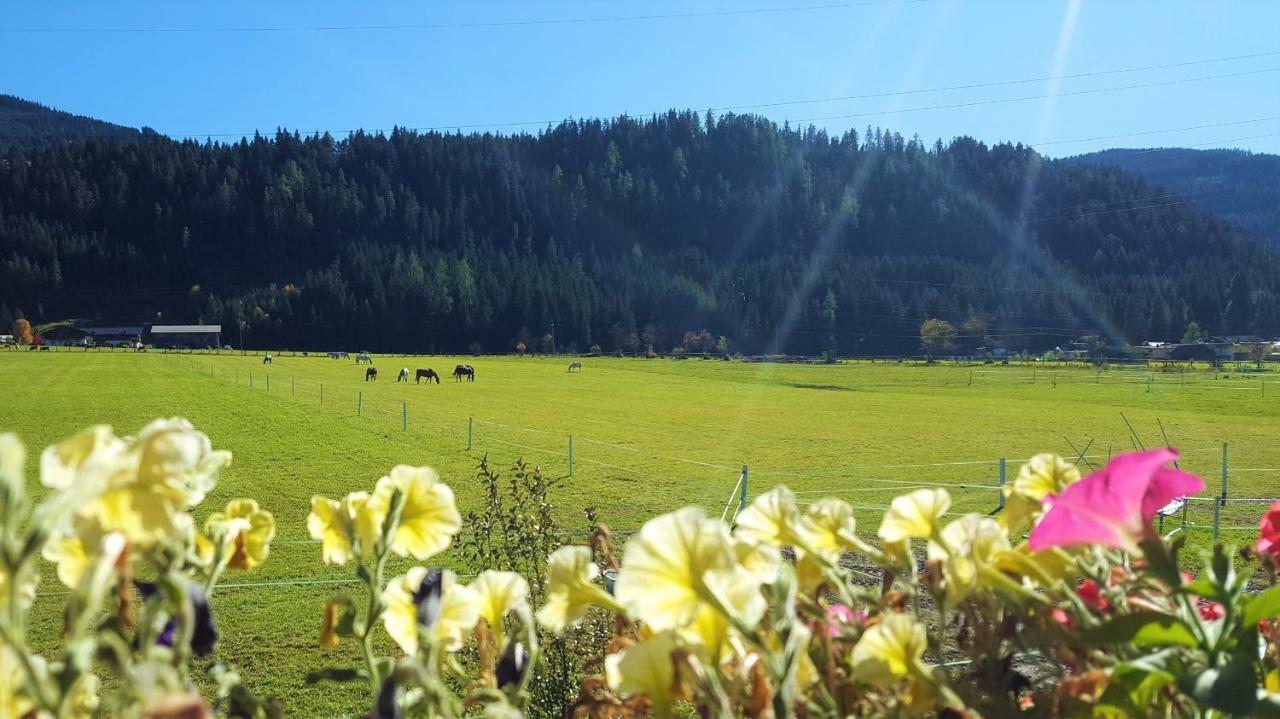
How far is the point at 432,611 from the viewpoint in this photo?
2.72 feet

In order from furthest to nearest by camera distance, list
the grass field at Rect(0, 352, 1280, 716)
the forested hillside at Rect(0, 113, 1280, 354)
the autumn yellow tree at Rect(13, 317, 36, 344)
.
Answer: the autumn yellow tree at Rect(13, 317, 36, 344)
the forested hillside at Rect(0, 113, 1280, 354)
the grass field at Rect(0, 352, 1280, 716)

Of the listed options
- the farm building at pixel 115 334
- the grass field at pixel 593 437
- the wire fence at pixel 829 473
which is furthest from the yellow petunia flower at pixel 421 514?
the farm building at pixel 115 334

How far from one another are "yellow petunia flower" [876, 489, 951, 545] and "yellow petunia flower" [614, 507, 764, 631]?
0.27 metres

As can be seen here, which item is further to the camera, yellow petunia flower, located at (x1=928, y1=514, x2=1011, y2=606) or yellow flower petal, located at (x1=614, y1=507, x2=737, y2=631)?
yellow petunia flower, located at (x1=928, y1=514, x2=1011, y2=606)

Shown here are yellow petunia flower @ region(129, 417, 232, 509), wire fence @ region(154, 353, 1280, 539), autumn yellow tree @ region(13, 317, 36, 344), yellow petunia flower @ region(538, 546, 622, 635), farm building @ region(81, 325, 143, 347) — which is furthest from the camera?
farm building @ region(81, 325, 143, 347)

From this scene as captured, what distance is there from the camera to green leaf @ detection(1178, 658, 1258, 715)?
0.60 metres

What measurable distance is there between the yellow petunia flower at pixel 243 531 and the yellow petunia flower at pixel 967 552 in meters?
0.60

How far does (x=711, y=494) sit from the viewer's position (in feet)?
48.5

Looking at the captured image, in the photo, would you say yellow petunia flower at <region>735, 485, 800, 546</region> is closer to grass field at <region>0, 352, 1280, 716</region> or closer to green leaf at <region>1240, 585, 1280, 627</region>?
green leaf at <region>1240, 585, 1280, 627</region>

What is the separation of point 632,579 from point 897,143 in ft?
595

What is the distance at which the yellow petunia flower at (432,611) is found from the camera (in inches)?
33.2

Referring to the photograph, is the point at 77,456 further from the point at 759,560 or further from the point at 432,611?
the point at 759,560

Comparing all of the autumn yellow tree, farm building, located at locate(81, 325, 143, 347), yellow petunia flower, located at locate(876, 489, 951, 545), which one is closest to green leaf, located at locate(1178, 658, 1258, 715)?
yellow petunia flower, located at locate(876, 489, 951, 545)

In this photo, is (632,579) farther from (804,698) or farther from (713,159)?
(713,159)
